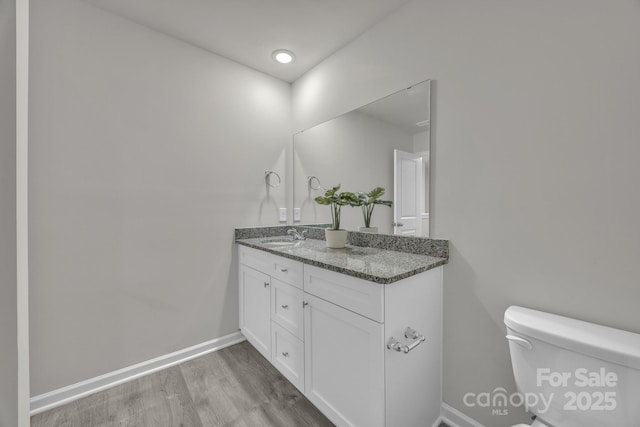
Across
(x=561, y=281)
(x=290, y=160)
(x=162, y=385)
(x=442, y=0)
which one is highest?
(x=442, y=0)

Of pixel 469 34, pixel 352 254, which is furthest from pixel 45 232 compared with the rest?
pixel 469 34

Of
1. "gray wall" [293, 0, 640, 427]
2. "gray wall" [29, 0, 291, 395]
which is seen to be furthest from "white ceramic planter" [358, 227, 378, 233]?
"gray wall" [29, 0, 291, 395]

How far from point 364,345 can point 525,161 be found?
3.44ft

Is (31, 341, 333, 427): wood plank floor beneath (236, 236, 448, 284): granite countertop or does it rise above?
beneath

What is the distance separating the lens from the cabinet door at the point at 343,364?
1.05 meters

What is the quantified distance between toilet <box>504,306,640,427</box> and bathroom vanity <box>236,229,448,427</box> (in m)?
0.37

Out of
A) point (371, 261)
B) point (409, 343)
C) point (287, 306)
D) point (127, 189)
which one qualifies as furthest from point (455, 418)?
point (127, 189)

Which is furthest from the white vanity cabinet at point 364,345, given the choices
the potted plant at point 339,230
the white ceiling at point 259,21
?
the white ceiling at point 259,21

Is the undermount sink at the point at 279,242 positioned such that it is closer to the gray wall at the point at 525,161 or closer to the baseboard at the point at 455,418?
the gray wall at the point at 525,161

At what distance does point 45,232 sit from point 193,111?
46.2 inches

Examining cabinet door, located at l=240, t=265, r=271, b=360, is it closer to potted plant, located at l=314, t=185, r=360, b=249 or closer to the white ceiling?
potted plant, located at l=314, t=185, r=360, b=249

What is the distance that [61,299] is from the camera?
1503 mm

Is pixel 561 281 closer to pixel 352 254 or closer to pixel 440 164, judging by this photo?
pixel 440 164

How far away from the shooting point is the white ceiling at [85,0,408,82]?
1.57 meters
